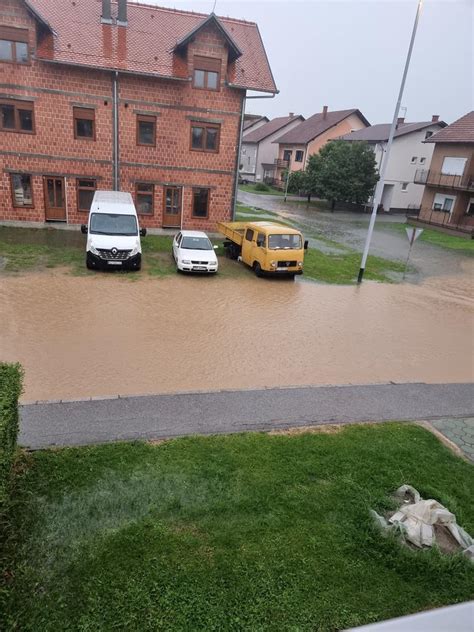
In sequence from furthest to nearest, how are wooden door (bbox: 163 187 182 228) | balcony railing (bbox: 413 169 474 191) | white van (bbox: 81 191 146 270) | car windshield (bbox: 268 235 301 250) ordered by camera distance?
balcony railing (bbox: 413 169 474 191), wooden door (bbox: 163 187 182 228), car windshield (bbox: 268 235 301 250), white van (bbox: 81 191 146 270)

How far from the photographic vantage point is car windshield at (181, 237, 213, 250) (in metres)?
16.8

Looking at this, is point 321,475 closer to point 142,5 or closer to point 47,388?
point 47,388

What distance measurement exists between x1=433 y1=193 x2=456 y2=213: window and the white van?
87.5ft

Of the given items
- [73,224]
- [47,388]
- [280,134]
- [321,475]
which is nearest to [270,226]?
[73,224]

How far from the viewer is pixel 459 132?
3406cm

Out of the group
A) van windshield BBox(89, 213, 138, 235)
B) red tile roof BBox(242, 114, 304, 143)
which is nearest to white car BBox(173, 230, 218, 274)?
van windshield BBox(89, 213, 138, 235)

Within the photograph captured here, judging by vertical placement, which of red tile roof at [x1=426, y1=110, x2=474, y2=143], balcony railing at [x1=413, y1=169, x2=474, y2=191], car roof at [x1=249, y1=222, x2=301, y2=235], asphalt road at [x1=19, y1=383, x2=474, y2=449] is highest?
red tile roof at [x1=426, y1=110, x2=474, y2=143]

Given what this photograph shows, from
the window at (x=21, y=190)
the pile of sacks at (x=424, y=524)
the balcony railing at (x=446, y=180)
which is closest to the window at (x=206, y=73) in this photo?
the window at (x=21, y=190)

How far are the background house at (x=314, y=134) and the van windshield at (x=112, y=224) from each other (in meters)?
38.5

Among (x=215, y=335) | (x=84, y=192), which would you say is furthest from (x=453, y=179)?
(x=215, y=335)

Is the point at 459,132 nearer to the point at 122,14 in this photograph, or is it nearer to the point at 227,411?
the point at 122,14

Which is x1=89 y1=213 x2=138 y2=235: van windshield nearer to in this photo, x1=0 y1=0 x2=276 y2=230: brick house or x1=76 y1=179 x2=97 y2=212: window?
x1=0 y1=0 x2=276 y2=230: brick house

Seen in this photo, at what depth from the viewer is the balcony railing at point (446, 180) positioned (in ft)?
106

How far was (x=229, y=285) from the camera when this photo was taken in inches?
623
